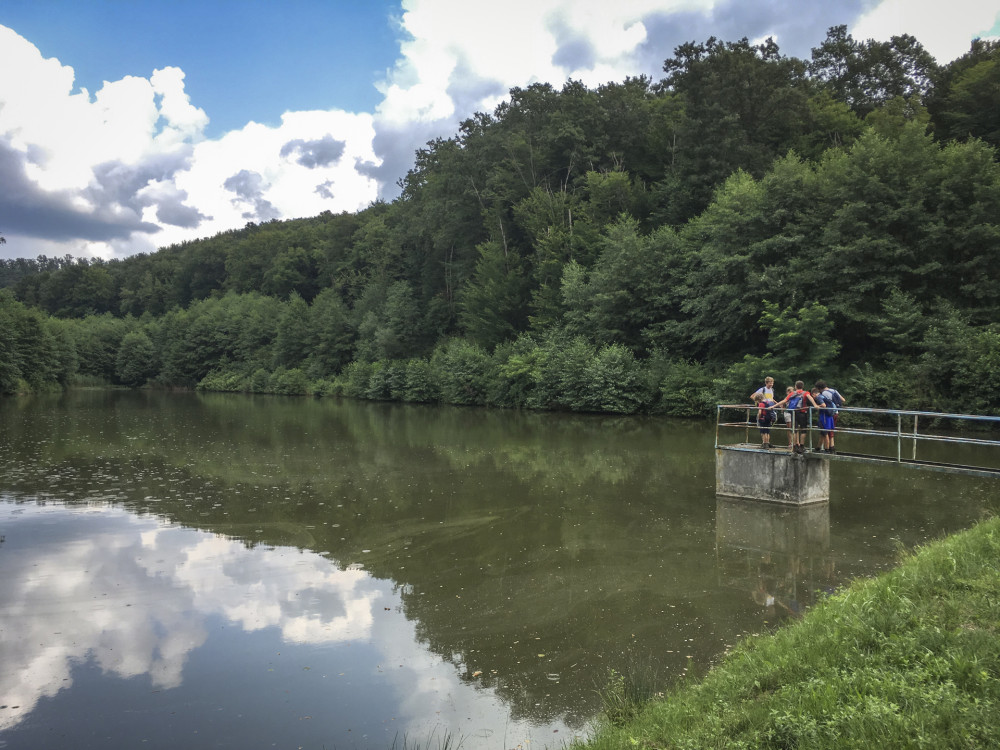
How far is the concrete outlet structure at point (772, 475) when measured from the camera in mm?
14156

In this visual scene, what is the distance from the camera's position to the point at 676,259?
133 feet

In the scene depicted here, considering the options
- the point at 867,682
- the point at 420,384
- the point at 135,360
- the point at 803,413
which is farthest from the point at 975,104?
the point at 135,360

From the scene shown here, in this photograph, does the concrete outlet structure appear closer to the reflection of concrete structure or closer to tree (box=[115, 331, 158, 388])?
the reflection of concrete structure

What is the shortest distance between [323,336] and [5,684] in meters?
68.0

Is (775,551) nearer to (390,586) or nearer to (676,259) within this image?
(390,586)

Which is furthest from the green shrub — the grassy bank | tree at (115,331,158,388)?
tree at (115,331,158,388)

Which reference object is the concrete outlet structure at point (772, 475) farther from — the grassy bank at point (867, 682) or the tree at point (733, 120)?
the tree at point (733, 120)

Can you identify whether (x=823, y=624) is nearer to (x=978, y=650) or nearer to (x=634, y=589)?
(x=978, y=650)

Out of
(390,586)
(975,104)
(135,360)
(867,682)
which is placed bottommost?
(390,586)

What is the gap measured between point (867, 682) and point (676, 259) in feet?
124

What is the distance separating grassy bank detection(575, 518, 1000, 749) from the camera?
4.15 metres

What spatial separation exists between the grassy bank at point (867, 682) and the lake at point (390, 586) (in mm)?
1081

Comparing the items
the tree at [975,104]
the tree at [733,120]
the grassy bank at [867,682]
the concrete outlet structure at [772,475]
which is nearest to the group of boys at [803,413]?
the concrete outlet structure at [772,475]

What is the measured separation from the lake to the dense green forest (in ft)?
48.3
